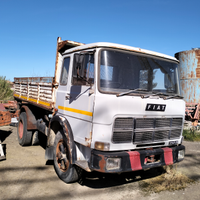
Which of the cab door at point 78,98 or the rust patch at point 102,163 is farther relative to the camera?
the cab door at point 78,98

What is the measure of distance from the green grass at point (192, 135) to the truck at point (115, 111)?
411 centimetres

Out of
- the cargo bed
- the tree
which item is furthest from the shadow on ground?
the tree

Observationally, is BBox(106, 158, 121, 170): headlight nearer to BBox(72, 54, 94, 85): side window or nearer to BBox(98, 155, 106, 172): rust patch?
BBox(98, 155, 106, 172): rust patch

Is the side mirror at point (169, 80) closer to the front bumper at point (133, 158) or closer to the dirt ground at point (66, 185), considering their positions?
the front bumper at point (133, 158)

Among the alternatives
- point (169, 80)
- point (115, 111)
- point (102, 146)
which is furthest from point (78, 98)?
point (169, 80)

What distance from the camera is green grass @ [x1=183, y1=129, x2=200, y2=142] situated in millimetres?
7535

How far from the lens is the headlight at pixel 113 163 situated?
299 centimetres

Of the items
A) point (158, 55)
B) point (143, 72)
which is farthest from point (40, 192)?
point (158, 55)

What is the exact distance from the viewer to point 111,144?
3055 mm

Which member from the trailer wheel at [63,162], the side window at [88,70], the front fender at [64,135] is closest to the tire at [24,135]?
the front fender at [64,135]

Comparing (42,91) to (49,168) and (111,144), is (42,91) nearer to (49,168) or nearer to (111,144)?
(49,168)

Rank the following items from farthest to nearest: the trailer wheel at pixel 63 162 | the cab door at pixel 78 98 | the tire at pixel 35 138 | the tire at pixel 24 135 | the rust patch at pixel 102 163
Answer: the tire at pixel 35 138 < the tire at pixel 24 135 < the trailer wheel at pixel 63 162 < the cab door at pixel 78 98 < the rust patch at pixel 102 163

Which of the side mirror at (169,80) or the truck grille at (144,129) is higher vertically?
the side mirror at (169,80)

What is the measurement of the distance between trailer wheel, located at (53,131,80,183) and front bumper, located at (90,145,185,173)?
73 cm
